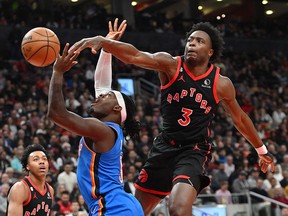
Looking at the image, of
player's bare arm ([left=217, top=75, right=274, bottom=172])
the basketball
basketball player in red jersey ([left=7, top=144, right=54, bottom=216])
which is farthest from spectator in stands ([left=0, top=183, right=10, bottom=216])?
the basketball

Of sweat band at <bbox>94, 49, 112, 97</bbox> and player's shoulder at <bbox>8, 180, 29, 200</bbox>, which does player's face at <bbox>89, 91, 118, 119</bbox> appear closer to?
sweat band at <bbox>94, 49, 112, 97</bbox>

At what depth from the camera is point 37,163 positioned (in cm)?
716

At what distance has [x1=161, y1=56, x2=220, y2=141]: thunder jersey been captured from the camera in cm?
629

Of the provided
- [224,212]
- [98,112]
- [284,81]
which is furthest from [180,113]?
[284,81]

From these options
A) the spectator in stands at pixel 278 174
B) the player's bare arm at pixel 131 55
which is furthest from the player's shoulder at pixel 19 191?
the spectator in stands at pixel 278 174

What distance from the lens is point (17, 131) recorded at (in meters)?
14.7

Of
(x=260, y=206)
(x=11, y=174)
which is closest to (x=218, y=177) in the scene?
(x=260, y=206)

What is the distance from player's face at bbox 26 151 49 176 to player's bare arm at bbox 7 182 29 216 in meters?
0.25

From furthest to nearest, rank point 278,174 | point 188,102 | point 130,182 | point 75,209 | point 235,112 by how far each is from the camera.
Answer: point 278,174, point 130,182, point 75,209, point 235,112, point 188,102

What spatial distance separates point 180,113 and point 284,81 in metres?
19.1

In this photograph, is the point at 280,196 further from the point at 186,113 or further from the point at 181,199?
the point at 181,199

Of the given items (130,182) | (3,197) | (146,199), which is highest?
(146,199)

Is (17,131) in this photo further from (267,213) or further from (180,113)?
(180,113)

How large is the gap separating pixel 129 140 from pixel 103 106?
9377mm
